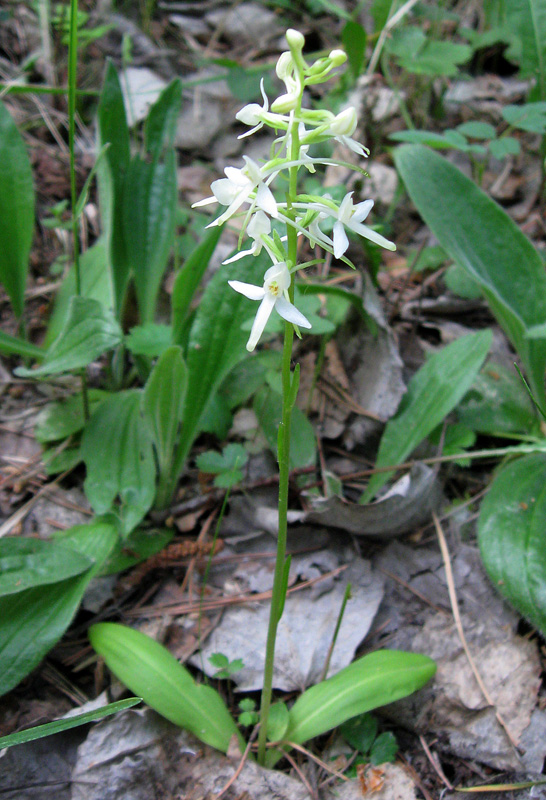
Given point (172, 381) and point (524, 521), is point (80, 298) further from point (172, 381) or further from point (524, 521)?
point (524, 521)

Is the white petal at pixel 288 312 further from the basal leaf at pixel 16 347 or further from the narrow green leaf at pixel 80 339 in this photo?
the basal leaf at pixel 16 347

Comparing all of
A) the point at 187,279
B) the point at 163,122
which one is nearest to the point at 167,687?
the point at 187,279

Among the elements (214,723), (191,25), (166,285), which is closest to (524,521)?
(214,723)

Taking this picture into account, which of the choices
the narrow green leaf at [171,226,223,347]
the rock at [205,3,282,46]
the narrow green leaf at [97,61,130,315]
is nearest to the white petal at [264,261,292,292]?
the narrow green leaf at [171,226,223,347]

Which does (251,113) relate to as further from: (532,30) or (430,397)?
(532,30)

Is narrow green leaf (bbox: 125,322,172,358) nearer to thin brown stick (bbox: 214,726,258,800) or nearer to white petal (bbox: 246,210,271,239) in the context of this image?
white petal (bbox: 246,210,271,239)

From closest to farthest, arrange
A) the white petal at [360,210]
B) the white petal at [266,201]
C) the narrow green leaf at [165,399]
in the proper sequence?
the white petal at [266,201], the white petal at [360,210], the narrow green leaf at [165,399]

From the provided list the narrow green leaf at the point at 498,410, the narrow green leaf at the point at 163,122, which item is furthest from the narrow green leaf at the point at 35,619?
the narrow green leaf at the point at 163,122
